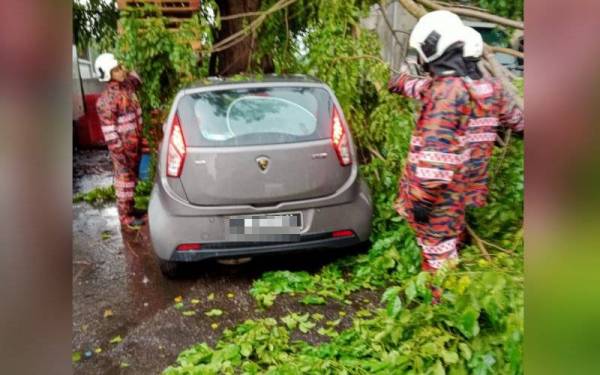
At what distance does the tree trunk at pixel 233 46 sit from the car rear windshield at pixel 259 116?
1.70 metres

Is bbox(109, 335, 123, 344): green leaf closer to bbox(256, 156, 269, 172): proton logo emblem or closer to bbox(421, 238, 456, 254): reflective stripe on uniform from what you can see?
bbox(256, 156, 269, 172): proton logo emblem

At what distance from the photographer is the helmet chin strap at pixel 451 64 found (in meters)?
2.41

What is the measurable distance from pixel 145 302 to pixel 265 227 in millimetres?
885

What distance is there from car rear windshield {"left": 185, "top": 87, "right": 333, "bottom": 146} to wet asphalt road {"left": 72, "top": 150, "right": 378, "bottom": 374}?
766mm

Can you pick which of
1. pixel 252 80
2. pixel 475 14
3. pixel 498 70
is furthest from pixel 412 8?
pixel 252 80

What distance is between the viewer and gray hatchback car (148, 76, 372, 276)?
122 inches

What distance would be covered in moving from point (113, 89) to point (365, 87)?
202 cm

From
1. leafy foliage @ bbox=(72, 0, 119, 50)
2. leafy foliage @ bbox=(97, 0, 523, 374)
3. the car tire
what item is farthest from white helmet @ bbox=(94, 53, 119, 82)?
the car tire

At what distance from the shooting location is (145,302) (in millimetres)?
3240

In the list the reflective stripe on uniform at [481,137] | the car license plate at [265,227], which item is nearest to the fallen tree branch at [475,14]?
the reflective stripe on uniform at [481,137]

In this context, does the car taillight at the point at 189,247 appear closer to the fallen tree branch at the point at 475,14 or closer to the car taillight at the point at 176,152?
the car taillight at the point at 176,152
